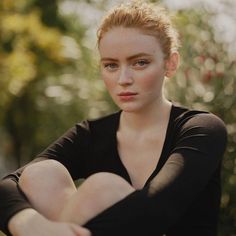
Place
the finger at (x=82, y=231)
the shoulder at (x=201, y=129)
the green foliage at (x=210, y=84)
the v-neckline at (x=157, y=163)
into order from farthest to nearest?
1. the green foliage at (x=210, y=84)
2. the v-neckline at (x=157, y=163)
3. the shoulder at (x=201, y=129)
4. the finger at (x=82, y=231)

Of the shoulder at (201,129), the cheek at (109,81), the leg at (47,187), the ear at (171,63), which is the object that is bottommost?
the leg at (47,187)

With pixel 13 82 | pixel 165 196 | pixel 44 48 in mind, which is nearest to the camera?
pixel 165 196

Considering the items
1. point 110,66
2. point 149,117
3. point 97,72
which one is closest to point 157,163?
point 149,117

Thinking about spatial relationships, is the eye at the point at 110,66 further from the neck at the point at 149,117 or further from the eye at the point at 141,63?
the neck at the point at 149,117

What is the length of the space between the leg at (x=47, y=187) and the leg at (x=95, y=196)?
0.13 metres

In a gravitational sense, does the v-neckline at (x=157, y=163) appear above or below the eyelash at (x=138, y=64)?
below

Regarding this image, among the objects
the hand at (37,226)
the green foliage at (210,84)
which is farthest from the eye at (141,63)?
the green foliage at (210,84)

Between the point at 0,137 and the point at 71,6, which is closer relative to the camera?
the point at 71,6

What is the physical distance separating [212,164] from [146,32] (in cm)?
57

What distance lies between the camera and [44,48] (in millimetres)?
13875

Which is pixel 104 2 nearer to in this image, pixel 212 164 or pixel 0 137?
pixel 212 164

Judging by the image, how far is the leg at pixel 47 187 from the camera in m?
2.78

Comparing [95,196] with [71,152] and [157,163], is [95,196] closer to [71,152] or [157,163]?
[157,163]

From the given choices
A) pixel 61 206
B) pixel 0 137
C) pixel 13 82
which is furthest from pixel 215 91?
pixel 0 137
